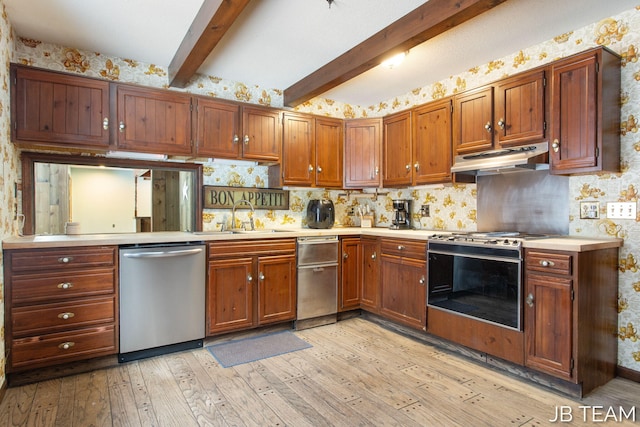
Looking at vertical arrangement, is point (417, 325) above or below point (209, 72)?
below

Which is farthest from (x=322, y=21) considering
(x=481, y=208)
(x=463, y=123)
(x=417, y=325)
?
(x=417, y=325)

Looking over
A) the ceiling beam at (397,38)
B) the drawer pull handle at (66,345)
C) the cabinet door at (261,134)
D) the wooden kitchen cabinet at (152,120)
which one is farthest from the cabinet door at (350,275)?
the drawer pull handle at (66,345)

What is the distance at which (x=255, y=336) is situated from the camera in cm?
332

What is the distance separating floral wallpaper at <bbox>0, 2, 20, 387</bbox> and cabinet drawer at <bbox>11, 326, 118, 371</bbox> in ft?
0.34

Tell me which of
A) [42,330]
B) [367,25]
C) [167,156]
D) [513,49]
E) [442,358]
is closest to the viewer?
[42,330]

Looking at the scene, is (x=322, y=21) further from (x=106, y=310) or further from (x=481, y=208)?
(x=106, y=310)

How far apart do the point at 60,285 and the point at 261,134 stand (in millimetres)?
2095

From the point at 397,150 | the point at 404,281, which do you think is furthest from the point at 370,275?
the point at 397,150

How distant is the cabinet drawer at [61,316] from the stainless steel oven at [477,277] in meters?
2.58

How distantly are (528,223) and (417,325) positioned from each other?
1288 mm

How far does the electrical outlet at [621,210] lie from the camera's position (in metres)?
2.44

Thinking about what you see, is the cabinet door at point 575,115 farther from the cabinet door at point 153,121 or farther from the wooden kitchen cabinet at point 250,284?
the cabinet door at point 153,121

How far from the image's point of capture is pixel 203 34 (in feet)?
7.92

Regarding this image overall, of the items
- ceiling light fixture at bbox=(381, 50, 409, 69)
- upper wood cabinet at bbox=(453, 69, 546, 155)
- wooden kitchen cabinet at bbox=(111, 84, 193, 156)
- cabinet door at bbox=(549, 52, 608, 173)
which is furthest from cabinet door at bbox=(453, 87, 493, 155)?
wooden kitchen cabinet at bbox=(111, 84, 193, 156)
